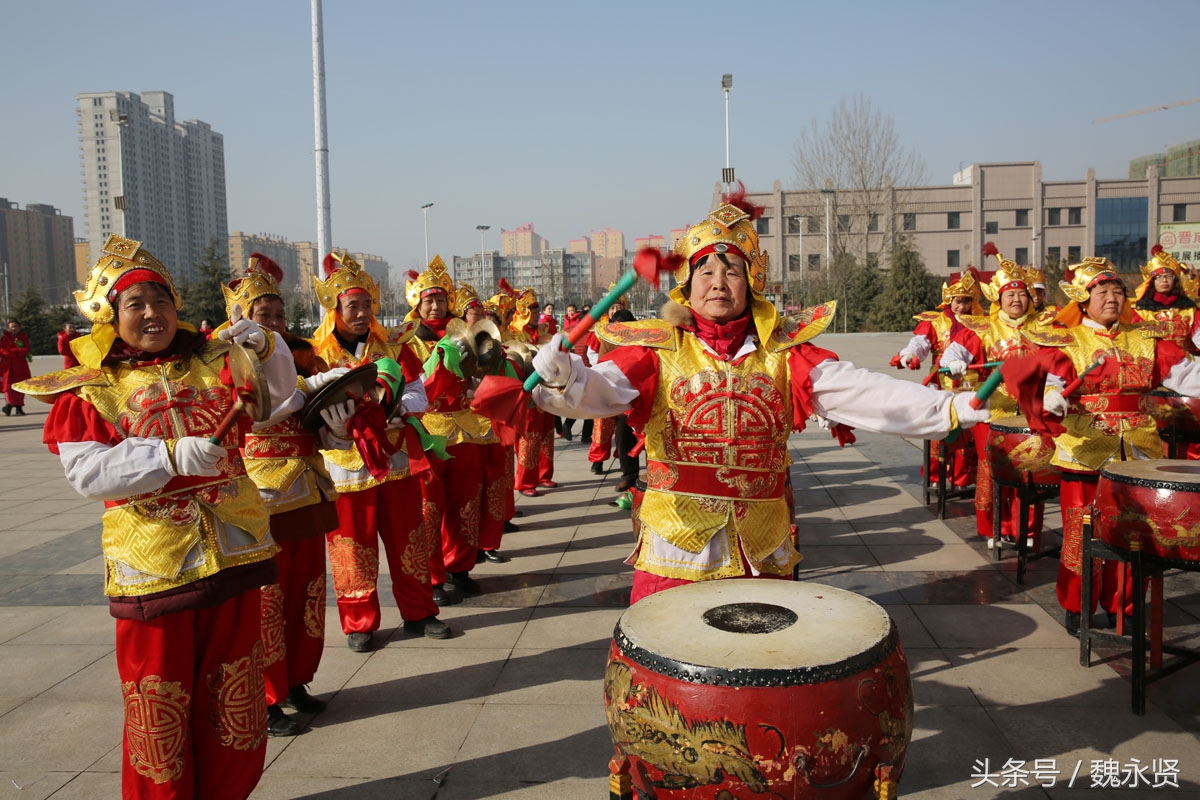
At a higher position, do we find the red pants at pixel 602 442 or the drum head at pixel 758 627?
the drum head at pixel 758 627

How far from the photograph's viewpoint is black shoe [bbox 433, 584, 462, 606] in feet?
19.8

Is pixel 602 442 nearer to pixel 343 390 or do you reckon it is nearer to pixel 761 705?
pixel 343 390

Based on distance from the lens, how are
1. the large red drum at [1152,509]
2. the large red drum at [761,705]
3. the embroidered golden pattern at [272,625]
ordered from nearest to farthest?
1. the large red drum at [761,705]
2. the large red drum at [1152,509]
3. the embroidered golden pattern at [272,625]

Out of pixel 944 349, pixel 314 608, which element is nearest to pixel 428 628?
pixel 314 608

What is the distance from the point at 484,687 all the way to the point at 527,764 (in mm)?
895

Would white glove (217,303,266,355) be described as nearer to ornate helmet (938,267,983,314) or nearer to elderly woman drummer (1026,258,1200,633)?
elderly woman drummer (1026,258,1200,633)

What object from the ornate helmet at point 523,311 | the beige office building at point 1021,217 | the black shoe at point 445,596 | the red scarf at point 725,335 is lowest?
the black shoe at point 445,596

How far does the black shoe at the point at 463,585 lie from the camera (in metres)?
6.25

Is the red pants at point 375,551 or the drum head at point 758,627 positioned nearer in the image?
the drum head at point 758,627

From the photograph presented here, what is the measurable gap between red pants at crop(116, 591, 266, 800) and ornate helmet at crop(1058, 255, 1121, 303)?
4.88 metres

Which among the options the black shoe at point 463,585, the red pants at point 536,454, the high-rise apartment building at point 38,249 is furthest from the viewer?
the high-rise apartment building at point 38,249

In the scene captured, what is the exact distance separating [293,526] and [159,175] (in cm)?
5300

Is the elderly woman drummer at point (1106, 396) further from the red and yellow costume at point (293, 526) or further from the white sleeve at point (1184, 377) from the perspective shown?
the red and yellow costume at point (293, 526)

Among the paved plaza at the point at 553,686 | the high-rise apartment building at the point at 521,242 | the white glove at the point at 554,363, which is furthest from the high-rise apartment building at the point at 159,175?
the high-rise apartment building at the point at 521,242
